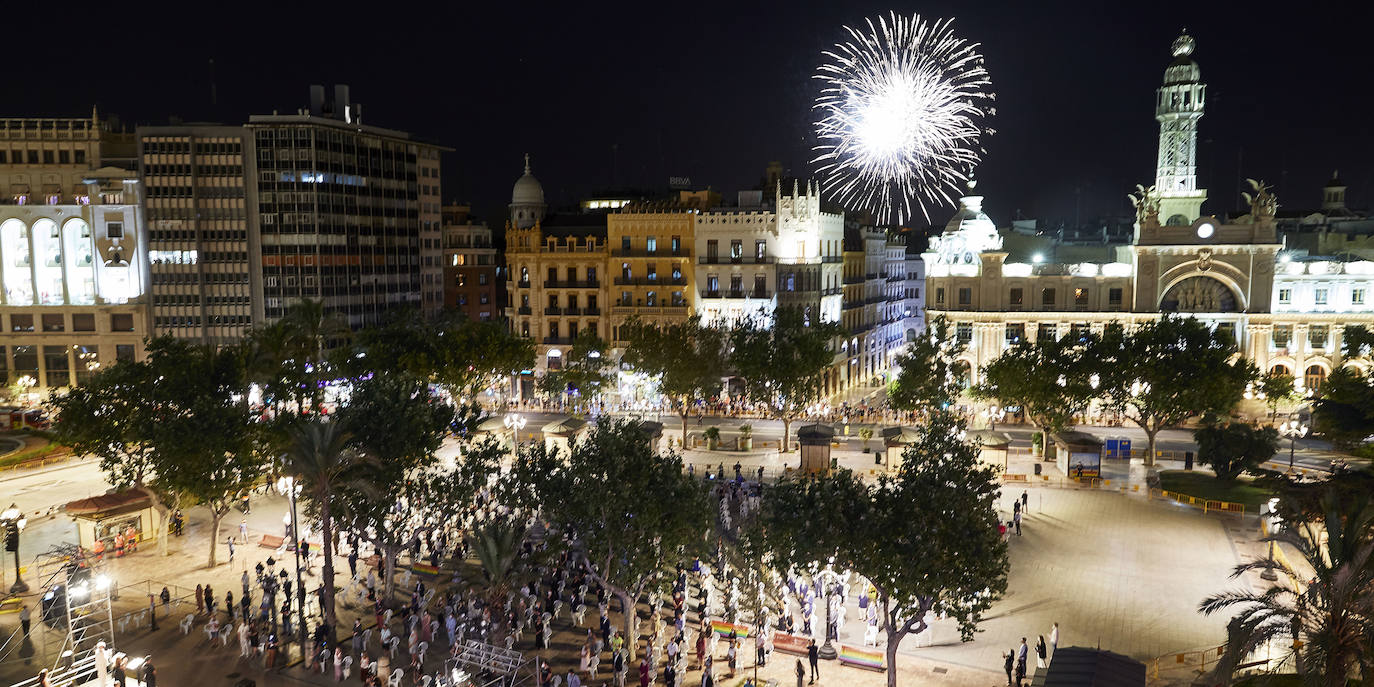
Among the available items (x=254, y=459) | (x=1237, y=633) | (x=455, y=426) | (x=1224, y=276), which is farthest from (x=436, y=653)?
(x=1224, y=276)

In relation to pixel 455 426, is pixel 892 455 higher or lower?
lower

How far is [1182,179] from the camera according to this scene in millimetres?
89938

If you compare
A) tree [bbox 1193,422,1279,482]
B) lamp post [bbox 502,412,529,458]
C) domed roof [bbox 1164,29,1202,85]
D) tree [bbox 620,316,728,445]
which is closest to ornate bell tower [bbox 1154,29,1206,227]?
domed roof [bbox 1164,29,1202,85]

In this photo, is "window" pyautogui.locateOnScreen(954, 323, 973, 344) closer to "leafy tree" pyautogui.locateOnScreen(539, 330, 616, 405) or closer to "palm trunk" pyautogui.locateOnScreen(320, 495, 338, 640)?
"leafy tree" pyautogui.locateOnScreen(539, 330, 616, 405)

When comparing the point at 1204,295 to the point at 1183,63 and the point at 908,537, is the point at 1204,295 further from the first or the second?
the point at 908,537

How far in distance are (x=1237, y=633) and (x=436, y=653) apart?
2396cm

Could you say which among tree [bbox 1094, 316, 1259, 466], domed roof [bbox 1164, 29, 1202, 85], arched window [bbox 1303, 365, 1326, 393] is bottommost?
arched window [bbox 1303, 365, 1326, 393]

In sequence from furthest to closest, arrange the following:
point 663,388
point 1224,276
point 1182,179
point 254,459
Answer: point 1182,179, point 1224,276, point 663,388, point 254,459

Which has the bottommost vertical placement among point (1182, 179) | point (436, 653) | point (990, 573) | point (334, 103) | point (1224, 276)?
point (436, 653)

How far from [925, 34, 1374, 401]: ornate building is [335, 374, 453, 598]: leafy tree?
49192 mm

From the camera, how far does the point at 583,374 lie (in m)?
69.9

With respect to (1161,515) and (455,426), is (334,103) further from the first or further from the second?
(1161,515)

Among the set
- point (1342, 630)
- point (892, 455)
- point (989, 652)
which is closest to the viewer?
point (1342, 630)

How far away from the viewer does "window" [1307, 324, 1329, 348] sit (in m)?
76.9
